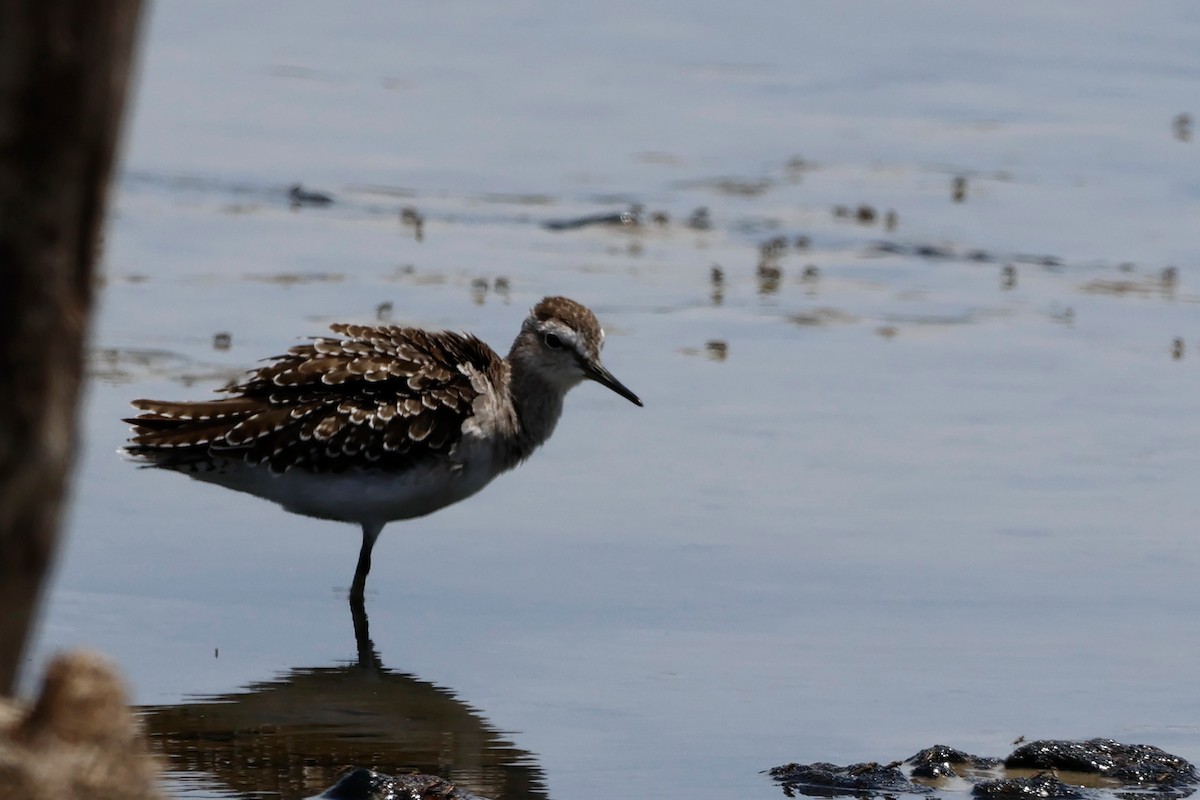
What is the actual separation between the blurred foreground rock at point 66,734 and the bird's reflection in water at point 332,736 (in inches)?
129

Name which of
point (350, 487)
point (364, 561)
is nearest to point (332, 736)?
point (364, 561)

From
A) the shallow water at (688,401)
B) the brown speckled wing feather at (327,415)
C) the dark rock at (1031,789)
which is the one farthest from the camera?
the brown speckled wing feather at (327,415)

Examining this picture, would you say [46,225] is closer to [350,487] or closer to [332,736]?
[332,736]

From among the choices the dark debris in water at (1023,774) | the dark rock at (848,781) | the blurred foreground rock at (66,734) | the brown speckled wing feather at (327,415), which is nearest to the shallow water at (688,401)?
the dark rock at (848,781)

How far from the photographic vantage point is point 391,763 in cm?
771

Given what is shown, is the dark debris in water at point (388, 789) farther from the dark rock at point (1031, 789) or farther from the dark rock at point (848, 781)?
the dark rock at point (1031, 789)

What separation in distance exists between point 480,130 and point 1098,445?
8521 mm

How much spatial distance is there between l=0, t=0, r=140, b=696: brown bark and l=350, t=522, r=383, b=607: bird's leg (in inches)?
227

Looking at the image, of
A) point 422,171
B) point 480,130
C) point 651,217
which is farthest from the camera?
point 480,130

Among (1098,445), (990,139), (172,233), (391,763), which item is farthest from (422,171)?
(391,763)

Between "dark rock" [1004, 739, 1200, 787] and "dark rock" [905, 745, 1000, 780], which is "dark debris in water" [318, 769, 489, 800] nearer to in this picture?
"dark rock" [905, 745, 1000, 780]

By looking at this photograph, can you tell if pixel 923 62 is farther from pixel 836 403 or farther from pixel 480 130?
pixel 836 403

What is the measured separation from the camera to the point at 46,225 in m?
3.53

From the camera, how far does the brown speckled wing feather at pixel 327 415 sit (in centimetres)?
970
